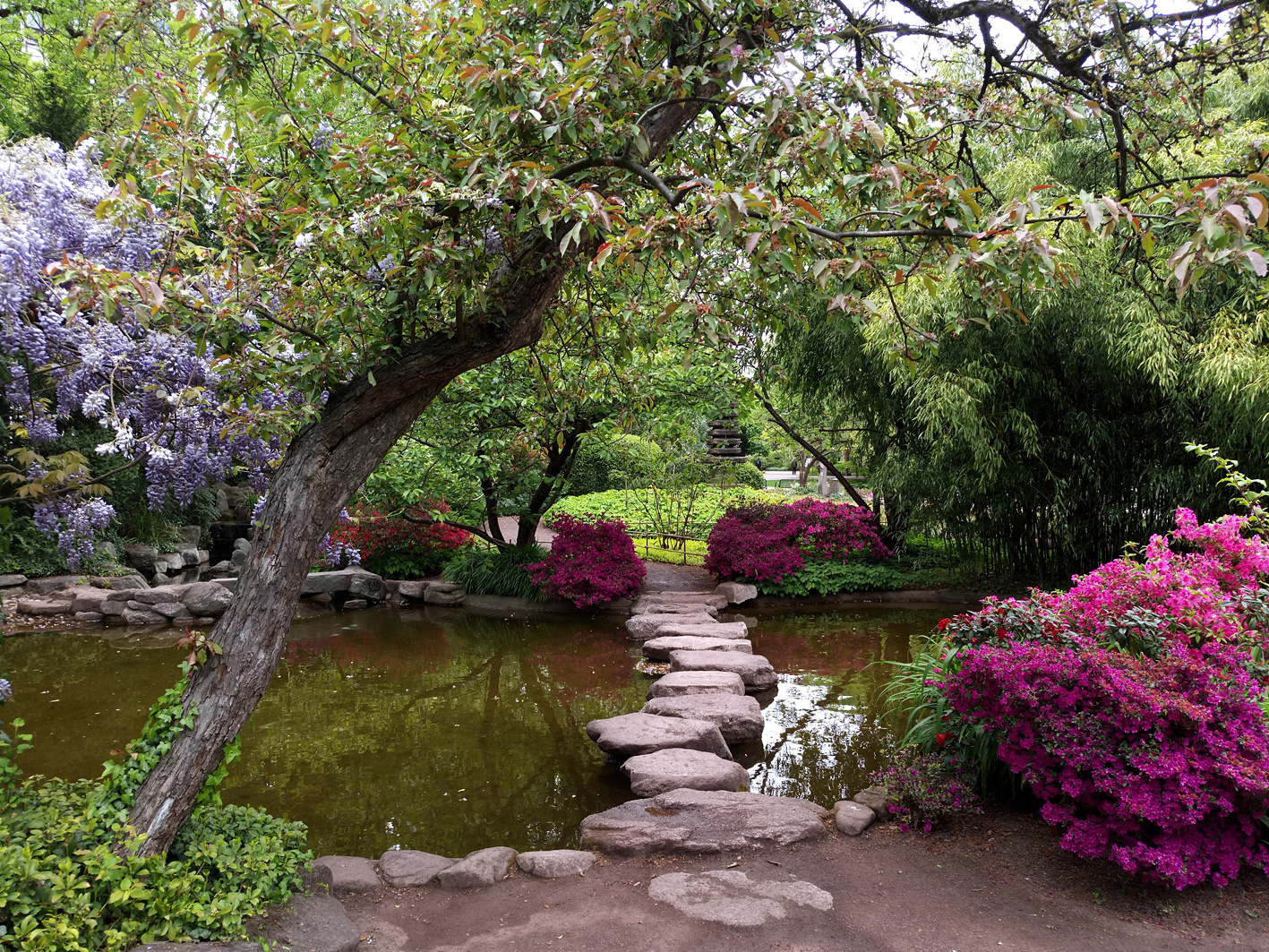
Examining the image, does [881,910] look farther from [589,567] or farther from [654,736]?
[589,567]

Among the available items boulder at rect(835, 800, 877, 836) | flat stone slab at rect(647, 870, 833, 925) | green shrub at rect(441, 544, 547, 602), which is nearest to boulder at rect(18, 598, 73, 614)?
Result: green shrub at rect(441, 544, 547, 602)

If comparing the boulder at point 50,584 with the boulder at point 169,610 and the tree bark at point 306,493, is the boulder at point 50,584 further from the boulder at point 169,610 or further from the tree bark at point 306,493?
the tree bark at point 306,493

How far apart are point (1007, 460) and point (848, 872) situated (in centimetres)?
554

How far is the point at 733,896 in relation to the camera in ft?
8.87

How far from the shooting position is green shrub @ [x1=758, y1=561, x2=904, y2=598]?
8.47m

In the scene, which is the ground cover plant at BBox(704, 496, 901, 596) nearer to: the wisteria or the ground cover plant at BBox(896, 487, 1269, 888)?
the ground cover plant at BBox(896, 487, 1269, 888)

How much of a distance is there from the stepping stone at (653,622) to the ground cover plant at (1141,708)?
3.75m

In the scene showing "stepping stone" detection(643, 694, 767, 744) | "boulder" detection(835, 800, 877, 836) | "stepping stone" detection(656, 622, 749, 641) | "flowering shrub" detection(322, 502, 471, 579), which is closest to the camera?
"boulder" detection(835, 800, 877, 836)

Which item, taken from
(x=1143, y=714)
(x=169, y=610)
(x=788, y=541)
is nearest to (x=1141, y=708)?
(x=1143, y=714)

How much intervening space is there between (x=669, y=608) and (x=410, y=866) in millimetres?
4795

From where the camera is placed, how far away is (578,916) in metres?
2.63

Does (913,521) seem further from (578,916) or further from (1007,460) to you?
(578,916)

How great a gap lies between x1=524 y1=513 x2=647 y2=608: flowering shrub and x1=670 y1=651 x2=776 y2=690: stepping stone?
6.69 ft

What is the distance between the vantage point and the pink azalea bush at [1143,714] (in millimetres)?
2488
